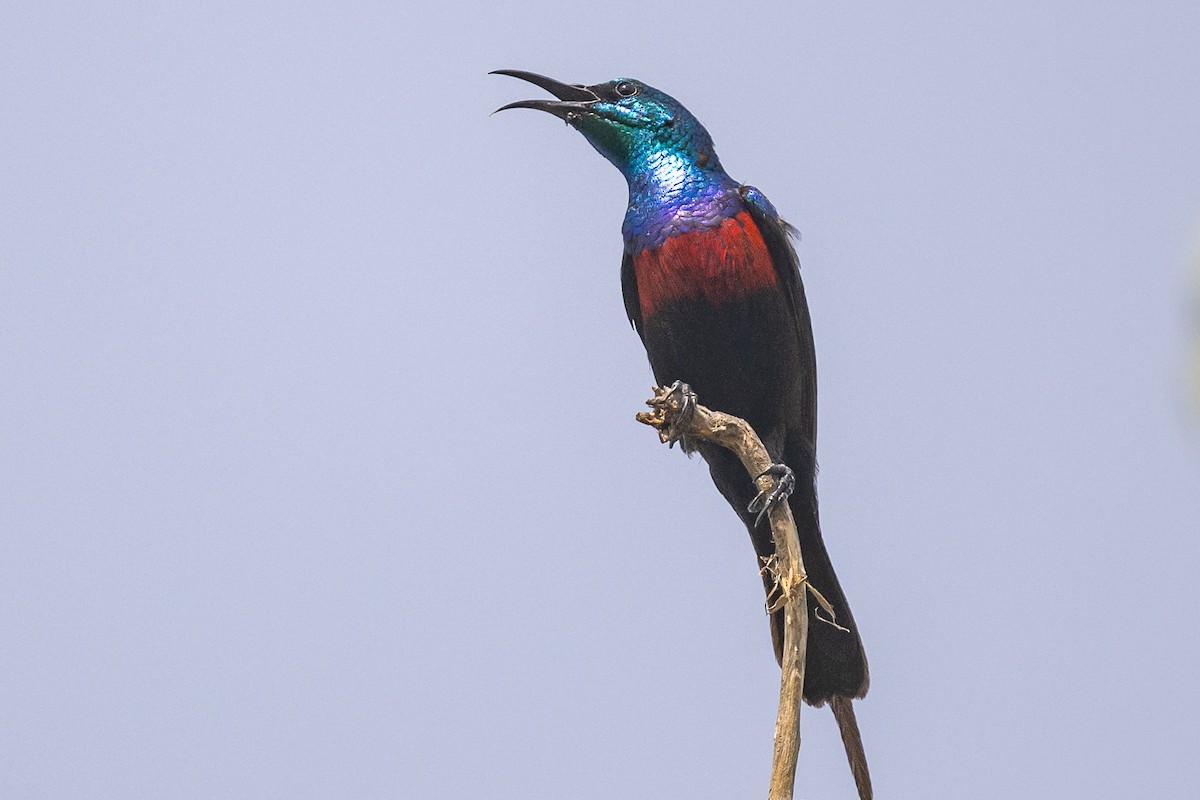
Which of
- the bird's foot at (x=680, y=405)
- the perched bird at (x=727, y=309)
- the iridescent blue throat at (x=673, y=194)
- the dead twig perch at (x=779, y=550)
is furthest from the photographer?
the iridescent blue throat at (x=673, y=194)

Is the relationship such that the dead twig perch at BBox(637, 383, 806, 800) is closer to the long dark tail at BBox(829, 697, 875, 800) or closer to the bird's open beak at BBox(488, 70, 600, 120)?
the long dark tail at BBox(829, 697, 875, 800)

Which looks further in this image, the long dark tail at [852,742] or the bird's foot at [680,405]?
the long dark tail at [852,742]

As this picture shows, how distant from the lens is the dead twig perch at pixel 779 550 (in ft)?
18.5

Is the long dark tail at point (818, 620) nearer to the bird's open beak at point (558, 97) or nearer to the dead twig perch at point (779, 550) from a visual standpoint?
the dead twig perch at point (779, 550)

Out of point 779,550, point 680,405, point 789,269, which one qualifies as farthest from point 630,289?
point 779,550

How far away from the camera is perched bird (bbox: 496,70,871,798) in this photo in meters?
6.63

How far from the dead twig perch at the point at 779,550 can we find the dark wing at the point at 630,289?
1.06m

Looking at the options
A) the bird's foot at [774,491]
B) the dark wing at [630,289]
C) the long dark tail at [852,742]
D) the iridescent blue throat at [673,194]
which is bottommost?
the long dark tail at [852,742]

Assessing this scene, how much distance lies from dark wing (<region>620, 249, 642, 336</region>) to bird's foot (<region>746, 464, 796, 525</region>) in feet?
3.66

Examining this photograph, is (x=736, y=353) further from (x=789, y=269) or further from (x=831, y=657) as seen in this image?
(x=831, y=657)

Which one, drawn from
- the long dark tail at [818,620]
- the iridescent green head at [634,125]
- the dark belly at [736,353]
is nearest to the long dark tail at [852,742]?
the long dark tail at [818,620]

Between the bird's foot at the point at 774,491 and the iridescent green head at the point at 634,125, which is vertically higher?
the iridescent green head at the point at 634,125

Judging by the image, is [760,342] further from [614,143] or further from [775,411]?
[614,143]

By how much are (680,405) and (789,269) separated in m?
1.32
